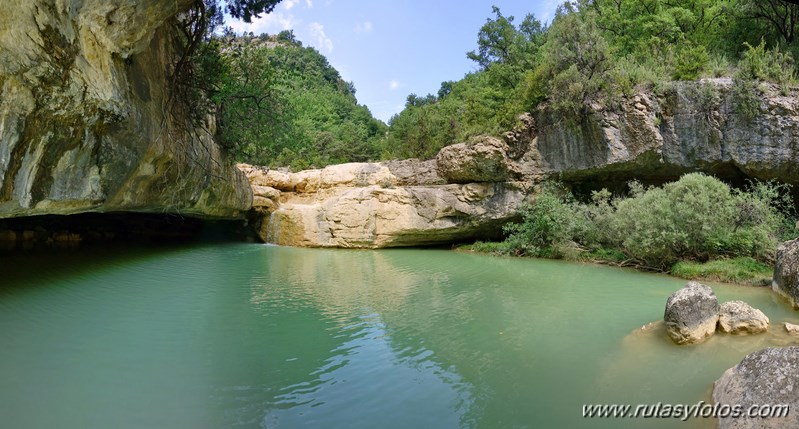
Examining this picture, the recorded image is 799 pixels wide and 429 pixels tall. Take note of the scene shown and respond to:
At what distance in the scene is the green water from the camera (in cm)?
387

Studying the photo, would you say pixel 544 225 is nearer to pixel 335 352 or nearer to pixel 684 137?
pixel 684 137

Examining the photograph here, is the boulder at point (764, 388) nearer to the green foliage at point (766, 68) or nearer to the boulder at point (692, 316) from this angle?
the boulder at point (692, 316)

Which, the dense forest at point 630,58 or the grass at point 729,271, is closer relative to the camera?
the grass at point 729,271

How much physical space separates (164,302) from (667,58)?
57.2 feet

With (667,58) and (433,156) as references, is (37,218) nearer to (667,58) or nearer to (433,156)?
(433,156)

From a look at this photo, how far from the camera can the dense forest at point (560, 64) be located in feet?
39.5

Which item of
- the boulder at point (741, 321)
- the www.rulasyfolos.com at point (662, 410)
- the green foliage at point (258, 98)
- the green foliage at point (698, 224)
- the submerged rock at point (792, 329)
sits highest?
the green foliage at point (258, 98)

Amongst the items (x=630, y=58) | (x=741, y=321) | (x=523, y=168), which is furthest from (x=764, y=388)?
(x=630, y=58)

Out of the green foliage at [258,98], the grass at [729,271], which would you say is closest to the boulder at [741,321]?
the grass at [729,271]

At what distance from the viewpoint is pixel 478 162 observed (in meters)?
17.2

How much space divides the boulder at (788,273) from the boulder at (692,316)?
2.74 meters

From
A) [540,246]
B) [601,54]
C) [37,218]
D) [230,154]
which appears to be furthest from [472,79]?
[37,218]

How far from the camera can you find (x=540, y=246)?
1592 centimetres

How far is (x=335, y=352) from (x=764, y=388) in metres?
4.08
